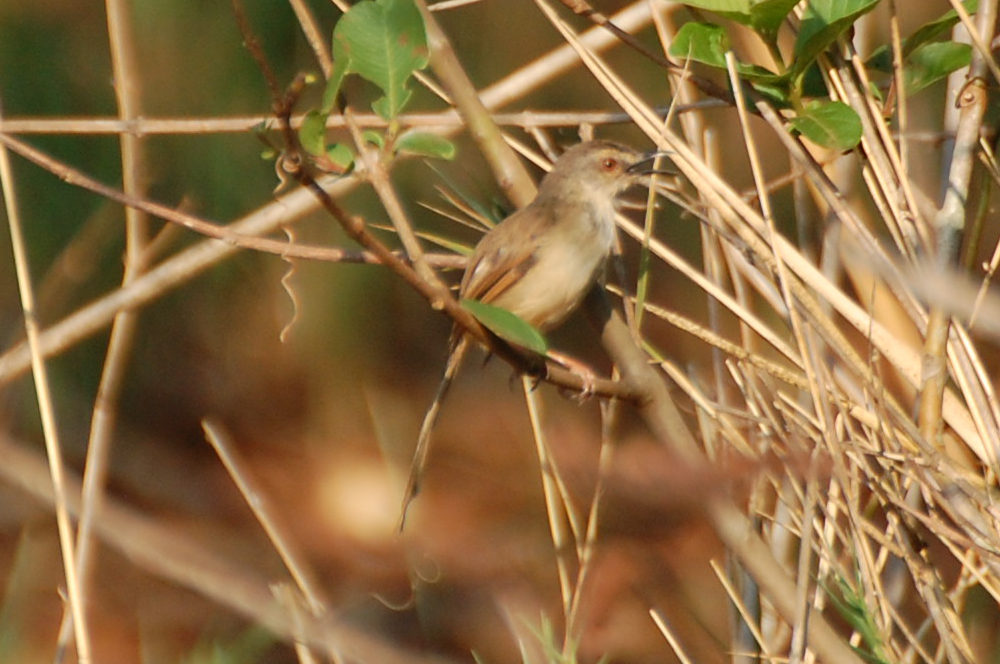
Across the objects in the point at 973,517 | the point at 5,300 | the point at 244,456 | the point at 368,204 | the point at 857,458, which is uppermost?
the point at 5,300

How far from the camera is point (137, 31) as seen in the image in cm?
490

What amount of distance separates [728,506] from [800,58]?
91 centimetres

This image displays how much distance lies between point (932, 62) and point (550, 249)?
127 centimetres

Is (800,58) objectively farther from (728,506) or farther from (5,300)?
(5,300)

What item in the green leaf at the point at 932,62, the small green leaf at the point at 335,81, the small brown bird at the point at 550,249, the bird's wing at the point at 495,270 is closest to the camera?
the small green leaf at the point at 335,81

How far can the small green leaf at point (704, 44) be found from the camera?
2422mm

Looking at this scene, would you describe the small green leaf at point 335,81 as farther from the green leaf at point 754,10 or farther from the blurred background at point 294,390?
the blurred background at point 294,390

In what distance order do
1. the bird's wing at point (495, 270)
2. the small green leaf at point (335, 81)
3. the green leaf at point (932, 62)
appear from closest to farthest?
the small green leaf at point (335, 81)
the green leaf at point (932, 62)
the bird's wing at point (495, 270)

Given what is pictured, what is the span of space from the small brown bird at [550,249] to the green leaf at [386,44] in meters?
1.31

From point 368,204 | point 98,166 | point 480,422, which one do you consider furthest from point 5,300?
point 480,422

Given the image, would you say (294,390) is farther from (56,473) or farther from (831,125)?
(831,125)

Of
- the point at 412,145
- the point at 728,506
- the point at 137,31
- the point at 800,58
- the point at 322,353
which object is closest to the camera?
the point at 412,145

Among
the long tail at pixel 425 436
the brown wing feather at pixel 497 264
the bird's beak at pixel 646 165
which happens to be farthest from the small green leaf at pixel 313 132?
the bird's beak at pixel 646 165

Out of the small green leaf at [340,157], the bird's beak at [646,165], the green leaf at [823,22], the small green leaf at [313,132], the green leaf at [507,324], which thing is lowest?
the green leaf at [507,324]
